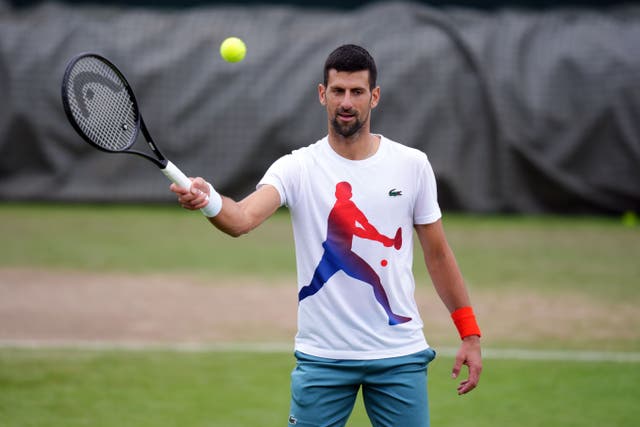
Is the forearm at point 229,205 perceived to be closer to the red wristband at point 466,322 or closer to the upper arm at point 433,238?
the upper arm at point 433,238

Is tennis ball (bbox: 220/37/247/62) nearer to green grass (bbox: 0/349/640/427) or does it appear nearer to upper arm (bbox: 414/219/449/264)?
upper arm (bbox: 414/219/449/264)

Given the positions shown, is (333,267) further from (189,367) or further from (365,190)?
(189,367)

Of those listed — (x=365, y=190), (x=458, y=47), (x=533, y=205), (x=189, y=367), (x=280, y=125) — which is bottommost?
(x=189, y=367)

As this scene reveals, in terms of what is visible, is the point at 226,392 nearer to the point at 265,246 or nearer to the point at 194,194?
the point at 194,194

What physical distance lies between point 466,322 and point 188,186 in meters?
1.48

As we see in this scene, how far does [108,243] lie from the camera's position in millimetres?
13547

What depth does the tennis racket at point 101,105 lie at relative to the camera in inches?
162

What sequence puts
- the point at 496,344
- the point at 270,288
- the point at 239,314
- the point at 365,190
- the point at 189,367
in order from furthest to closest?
the point at 270,288 < the point at 239,314 < the point at 496,344 < the point at 189,367 < the point at 365,190

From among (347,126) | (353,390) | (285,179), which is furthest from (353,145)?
(353,390)

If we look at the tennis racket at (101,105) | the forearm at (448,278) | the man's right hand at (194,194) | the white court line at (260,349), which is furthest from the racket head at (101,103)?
the white court line at (260,349)

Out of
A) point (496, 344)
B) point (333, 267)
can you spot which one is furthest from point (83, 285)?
point (333, 267)

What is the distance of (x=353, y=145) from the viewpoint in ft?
14.2

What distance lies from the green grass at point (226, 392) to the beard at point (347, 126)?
2782mm

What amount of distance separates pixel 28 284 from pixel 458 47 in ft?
27.4
